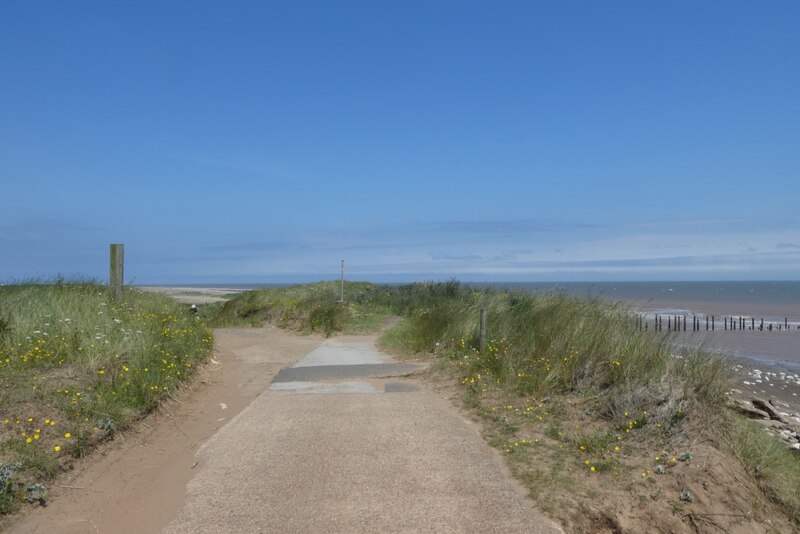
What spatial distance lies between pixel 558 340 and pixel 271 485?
562cm

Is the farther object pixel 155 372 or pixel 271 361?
pixel 271 361

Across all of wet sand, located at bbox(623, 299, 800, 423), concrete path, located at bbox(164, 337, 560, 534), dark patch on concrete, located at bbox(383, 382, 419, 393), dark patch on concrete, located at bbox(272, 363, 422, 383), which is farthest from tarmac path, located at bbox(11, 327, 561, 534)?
wet sand, located at bbox(623, 299, 800, 423)

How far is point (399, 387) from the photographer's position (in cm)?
1030

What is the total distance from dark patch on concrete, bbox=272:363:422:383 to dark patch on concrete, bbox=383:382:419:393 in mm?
829

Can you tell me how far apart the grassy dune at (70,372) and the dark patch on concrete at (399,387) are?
3.13 meters

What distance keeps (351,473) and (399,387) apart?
4.07 metres

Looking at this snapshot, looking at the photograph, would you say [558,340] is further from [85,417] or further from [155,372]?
[85,417]

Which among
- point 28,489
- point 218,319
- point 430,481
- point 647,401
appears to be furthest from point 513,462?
point 218,319

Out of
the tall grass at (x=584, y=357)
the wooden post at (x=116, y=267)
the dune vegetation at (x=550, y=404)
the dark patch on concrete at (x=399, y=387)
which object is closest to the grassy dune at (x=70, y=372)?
the dune vegetation at (x=550, y=404)

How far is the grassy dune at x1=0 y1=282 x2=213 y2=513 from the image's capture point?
592 cm

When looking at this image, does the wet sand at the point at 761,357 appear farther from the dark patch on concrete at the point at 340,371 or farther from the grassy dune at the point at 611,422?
the dark patch on concrete at the point at 340,371

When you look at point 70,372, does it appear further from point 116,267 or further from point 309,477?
point 116,267

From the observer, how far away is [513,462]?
6656mm

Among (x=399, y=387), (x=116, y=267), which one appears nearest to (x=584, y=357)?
(x=399, y=387)
